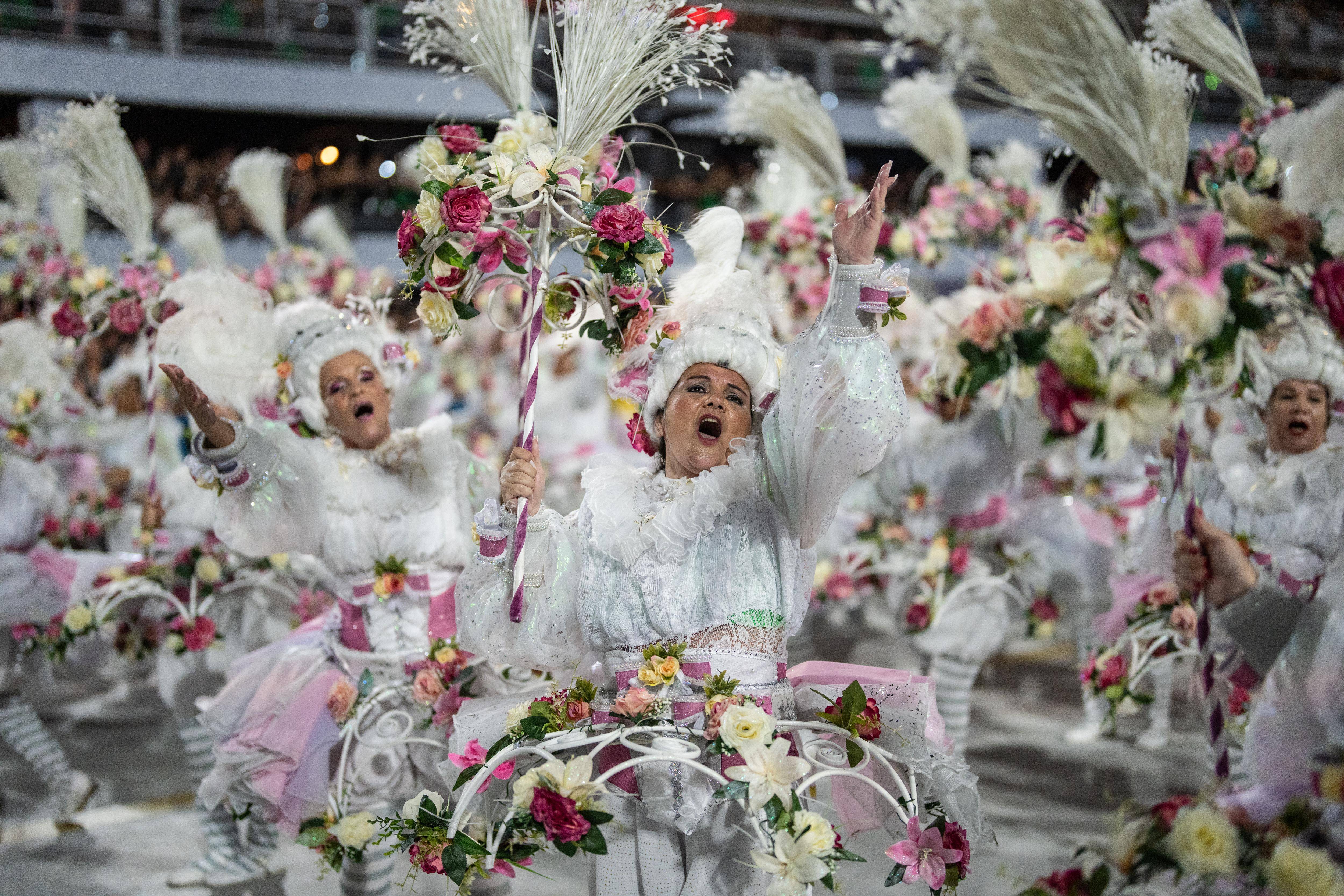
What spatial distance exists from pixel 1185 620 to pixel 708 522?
197 cm

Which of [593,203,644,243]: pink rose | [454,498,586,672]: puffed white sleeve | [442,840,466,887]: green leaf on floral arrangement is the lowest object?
[442,840,466,887]: green leaf on floral arrangement

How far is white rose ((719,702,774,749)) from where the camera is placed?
2.11 metres

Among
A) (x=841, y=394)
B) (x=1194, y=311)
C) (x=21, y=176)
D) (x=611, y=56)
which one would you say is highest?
(x=21, y=176)

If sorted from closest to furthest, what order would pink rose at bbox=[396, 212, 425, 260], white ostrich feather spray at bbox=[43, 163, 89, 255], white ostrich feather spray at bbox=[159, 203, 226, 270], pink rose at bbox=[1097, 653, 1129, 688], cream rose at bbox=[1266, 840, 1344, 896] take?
cream rose at bbox=[1266, 840, 1344, 896], pink rose at bbox=[396, 212, 425, 260], pink rose at bbox=[1097, 653, 1129, 688], white ostrich feather spray at bbox=[159, 203, 226, 270], white ostrich feather spray at bbox=[43, 163, 89, 255]

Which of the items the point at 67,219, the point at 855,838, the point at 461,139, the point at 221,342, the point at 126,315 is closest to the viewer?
the point at 461,139

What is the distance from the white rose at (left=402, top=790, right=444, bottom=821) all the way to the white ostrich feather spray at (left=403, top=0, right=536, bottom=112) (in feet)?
4.83

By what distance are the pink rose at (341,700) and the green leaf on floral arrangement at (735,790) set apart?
1.29 m

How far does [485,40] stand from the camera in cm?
266

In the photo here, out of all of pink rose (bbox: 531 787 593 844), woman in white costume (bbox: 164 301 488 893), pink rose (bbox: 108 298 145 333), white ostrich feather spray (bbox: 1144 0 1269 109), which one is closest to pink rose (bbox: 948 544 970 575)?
white ostrich feather spray (bbox: 1144 0 1269 109)

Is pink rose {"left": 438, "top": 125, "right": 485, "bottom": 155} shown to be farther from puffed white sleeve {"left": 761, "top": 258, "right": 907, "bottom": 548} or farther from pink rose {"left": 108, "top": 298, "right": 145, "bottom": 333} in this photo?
pink rose {"left": 108, "top": 298, "right": 145, "bottom": 333}

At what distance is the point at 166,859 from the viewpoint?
3.91 metres

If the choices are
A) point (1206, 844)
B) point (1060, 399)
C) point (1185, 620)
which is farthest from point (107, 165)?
point (1206, 844)

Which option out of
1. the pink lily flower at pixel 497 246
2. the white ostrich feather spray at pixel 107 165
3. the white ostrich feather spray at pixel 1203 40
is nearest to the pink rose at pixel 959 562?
the white ostrich feather spray at pixel 1203 40

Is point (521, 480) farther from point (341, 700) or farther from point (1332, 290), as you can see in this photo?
point (1332, 290)
